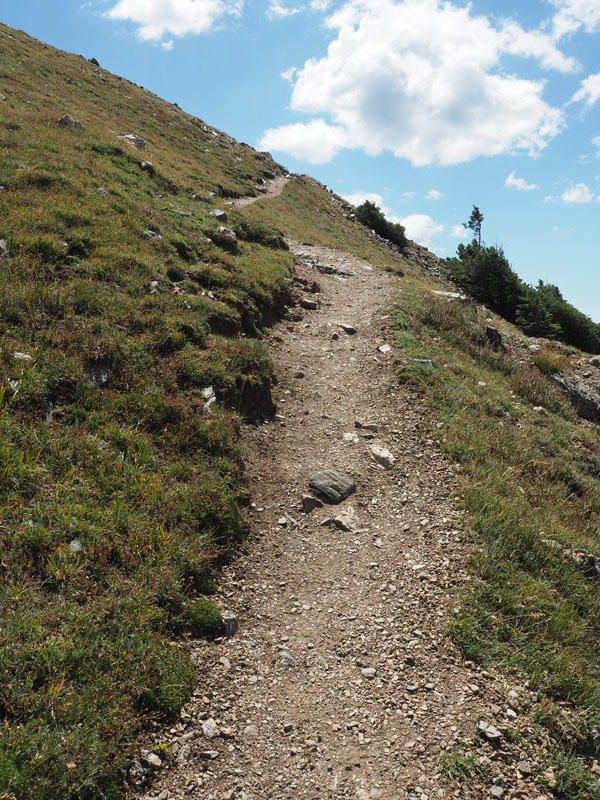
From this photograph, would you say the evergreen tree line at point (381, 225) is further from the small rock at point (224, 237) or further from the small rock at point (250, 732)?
the small rock at point (250, 732)

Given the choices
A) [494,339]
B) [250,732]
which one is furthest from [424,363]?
[250,732]

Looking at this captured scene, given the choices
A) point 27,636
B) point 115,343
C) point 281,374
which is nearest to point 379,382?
point 281,374

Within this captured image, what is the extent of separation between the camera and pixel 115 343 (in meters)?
9.47

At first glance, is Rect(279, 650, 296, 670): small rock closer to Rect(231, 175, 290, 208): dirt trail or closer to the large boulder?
the large boulder

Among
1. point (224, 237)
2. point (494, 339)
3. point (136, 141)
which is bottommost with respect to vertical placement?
point (224, 237)

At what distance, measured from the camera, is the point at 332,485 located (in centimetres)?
926

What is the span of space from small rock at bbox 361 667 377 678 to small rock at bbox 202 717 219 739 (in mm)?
1934

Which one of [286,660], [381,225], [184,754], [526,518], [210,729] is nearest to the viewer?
[184,754]

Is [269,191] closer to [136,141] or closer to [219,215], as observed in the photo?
[136,141]

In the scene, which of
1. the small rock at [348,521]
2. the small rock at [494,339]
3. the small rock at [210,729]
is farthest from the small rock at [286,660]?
the small rock at [494,339]

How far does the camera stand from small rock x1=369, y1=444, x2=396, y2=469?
10.1 meters

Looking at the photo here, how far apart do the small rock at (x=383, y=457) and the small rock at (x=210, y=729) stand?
6035 mm

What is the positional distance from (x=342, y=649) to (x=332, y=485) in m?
3.42

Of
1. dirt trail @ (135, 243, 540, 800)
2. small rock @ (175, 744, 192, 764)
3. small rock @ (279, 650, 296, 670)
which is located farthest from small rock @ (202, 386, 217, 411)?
small rock @ (175, 744, 192, 764)
